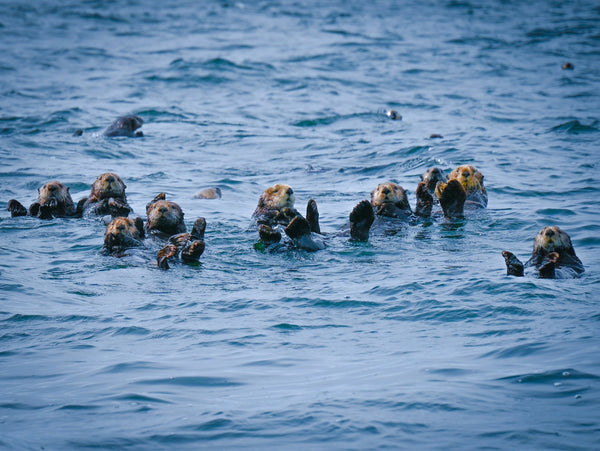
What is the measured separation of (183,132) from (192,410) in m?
12.2

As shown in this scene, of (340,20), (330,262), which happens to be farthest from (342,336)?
(340,20)

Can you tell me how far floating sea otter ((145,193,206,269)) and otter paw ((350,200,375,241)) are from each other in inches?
65.3

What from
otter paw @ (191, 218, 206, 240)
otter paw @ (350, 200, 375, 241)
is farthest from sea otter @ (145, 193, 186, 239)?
otter paw @ (350, 200, 375, 241)

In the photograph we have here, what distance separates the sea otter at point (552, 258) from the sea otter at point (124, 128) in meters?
10.00

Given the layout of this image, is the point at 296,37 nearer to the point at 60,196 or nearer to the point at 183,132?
the point at 183,132

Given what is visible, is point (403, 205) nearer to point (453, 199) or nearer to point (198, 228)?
point (453, 199)

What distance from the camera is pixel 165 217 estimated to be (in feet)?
30.2

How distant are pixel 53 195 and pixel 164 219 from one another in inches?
82.0

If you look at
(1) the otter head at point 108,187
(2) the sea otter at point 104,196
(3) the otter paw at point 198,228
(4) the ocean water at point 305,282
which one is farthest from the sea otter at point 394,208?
(1) the otter head at point 108,187

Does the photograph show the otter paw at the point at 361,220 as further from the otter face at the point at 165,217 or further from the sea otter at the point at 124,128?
the sea otter at the point at 124,128

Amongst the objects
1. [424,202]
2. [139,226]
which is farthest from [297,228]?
[424,202]

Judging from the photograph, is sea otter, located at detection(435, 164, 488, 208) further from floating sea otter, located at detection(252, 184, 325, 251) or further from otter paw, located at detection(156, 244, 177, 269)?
otter paw, located at detection(156, 244, 177, 269)

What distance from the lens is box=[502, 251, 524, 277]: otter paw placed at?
7.42m

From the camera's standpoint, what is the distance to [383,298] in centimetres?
723
